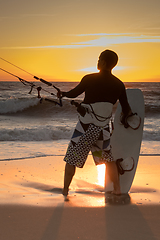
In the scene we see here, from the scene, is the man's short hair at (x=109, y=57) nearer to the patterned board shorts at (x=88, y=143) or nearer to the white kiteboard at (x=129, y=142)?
the patterned board shorts at (x=88, y=143)

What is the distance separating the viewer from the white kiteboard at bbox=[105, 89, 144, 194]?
3.29m

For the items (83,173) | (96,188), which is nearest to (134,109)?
(96,188)

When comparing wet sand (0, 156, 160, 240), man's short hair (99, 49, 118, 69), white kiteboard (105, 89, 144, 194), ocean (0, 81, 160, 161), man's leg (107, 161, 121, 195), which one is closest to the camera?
wet sand (0, 156, 160, 240)

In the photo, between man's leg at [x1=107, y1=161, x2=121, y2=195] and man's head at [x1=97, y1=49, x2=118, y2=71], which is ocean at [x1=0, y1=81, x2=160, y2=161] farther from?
man's leg at [x1=107, y1=161, x2=121, y2=195]

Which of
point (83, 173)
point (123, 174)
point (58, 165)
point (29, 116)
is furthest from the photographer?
point (29, 116)

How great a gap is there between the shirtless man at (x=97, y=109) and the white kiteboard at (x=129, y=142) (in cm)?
53

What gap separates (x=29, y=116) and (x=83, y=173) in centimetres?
1411

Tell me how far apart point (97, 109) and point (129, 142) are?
0.91m

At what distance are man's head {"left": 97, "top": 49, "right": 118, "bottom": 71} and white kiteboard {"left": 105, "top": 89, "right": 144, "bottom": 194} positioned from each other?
81 centimetres

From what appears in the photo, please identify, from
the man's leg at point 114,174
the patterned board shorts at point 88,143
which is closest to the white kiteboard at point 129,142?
the man's leg at point 114,174

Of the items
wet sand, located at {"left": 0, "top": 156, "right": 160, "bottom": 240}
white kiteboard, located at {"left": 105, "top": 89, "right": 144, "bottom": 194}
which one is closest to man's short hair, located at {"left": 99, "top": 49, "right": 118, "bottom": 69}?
white kiteboard, located at {"left": 105, "top": 89, "right": 144, "bottom": 194}

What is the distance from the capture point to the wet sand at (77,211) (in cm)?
215

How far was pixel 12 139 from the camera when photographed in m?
8.77

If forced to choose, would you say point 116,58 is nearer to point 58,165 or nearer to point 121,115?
point 121,115
